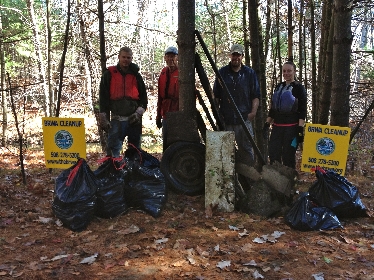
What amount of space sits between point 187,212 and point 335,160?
7.71 ft

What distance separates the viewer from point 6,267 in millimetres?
3393

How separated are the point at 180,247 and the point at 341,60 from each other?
3.64 meters

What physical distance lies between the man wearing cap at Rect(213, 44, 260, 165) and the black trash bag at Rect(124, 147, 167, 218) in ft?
4.54

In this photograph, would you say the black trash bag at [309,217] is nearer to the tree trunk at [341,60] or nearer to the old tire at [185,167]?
the old tire at [185,167]

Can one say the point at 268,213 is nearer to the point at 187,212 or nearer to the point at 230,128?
the point at 187,212

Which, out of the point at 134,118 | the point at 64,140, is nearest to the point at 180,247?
the point at 134,118

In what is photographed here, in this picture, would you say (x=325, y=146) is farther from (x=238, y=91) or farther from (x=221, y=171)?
(x=221, y=171)

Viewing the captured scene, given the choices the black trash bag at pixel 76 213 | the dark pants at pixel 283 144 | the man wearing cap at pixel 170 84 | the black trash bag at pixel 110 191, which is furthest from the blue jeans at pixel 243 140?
the black trash bag at pixel 76 213

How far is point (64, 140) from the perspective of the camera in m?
5.58

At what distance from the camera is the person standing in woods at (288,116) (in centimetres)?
534

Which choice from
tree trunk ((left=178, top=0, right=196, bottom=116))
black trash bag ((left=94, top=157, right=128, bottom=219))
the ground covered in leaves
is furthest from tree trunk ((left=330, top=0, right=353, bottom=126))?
black trash bag ((left=94, top=157, right=128, bottom=219))

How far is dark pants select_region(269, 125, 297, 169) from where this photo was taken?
5.48 meters

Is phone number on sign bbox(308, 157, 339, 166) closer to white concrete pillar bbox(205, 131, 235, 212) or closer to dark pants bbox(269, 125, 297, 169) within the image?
dark pants bbox(269, 125, 297, 169)

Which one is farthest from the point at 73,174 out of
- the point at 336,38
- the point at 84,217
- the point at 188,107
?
the point at 336,38
